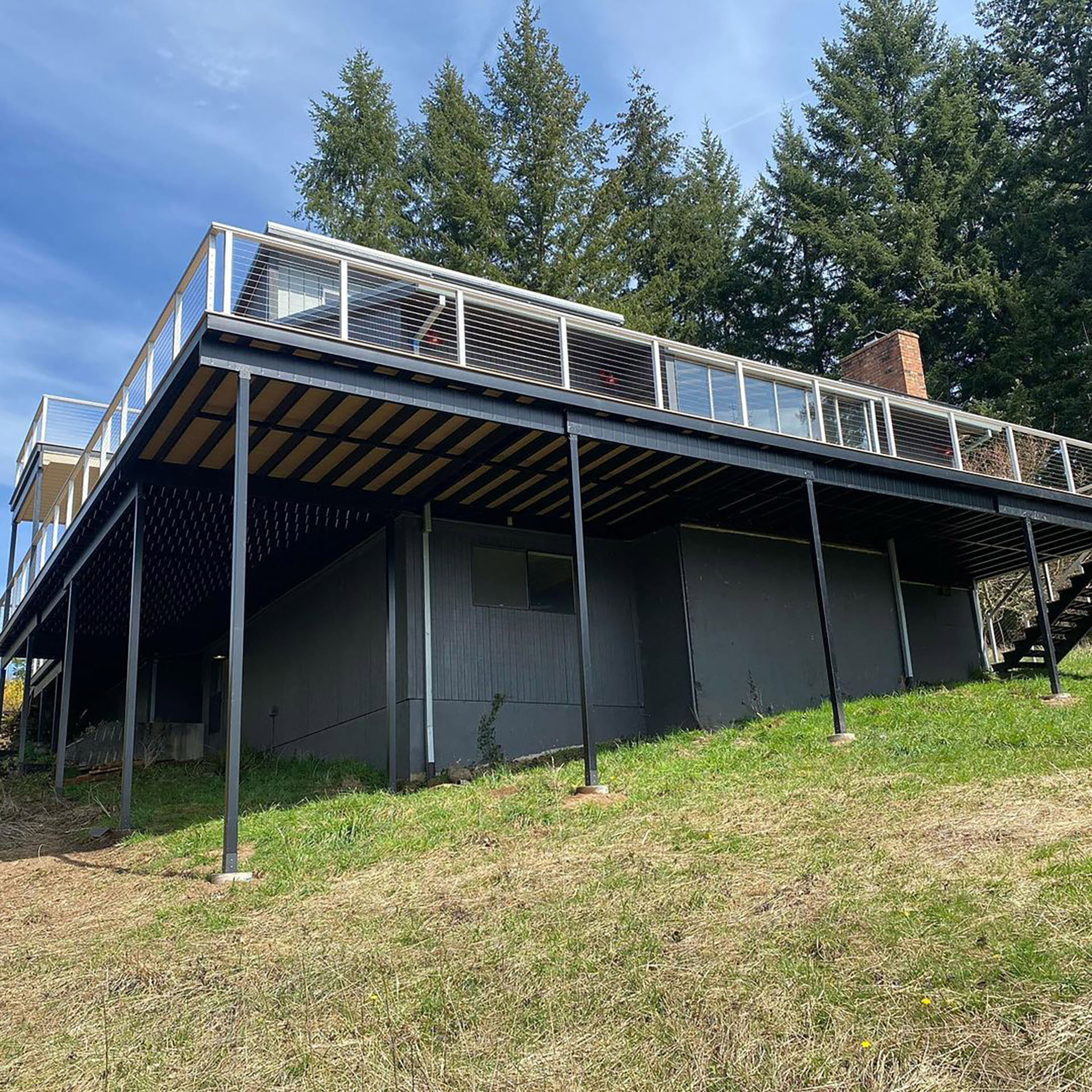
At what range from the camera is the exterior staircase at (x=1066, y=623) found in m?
16.7

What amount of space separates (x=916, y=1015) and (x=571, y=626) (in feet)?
30.4

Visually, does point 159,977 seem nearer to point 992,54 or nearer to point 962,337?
point 962,337

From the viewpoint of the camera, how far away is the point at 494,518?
13484mm

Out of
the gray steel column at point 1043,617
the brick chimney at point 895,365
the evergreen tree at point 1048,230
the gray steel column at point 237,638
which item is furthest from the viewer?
the evergreen tree at point 1048,230

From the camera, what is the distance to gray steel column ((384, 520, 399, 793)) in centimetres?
1180

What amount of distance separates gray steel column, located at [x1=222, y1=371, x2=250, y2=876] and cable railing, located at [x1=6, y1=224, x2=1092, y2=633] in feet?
2.75

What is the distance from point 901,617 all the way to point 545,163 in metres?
17.6

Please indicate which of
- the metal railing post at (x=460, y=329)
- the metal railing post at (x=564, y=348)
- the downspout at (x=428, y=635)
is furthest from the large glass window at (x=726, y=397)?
the downspout at (x=428, y=635)

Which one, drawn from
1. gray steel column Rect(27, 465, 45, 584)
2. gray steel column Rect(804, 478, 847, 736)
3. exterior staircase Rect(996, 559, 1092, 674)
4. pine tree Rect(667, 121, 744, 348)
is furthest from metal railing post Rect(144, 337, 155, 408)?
pine tree Rect(667, 121, 744, 348)

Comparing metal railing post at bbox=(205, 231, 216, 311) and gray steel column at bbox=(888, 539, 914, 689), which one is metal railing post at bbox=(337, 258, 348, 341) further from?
gray steel column at bbox=(888, 539, 914, 689)

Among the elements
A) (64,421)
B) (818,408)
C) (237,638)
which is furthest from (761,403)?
(64,421)

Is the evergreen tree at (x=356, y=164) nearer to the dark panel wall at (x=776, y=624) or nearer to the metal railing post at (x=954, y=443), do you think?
the dark panel wall at (x=776, y=624)

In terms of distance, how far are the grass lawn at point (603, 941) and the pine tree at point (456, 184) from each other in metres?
20.2

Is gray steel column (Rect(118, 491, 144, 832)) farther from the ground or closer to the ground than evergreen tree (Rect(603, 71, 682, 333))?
closer to the ground
